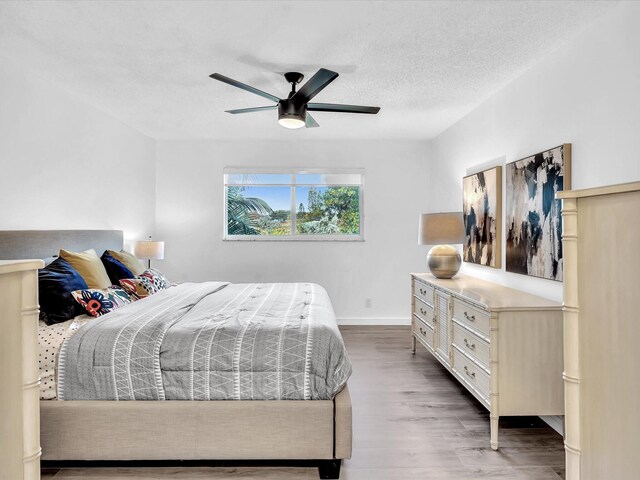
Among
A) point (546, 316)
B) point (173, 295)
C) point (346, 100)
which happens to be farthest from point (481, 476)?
point (346, 100)

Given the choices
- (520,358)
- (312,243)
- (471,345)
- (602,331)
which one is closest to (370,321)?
(312,243)

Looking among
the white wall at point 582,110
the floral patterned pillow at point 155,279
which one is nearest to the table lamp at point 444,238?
the white wall at point 582,110

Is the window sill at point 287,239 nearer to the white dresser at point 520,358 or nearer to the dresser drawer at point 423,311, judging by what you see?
the dresser drawer at point 423,311

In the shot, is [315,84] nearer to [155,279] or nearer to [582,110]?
[582,110]

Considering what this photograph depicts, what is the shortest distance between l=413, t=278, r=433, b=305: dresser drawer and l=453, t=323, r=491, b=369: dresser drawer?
2.14 ft

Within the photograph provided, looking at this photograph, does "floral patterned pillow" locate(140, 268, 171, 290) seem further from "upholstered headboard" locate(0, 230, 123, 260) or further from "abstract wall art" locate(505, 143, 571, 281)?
"abstract wall art" locate(505, 143, 571, 281)

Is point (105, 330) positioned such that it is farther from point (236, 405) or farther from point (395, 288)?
point (395, 288)

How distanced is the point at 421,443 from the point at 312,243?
3.42 metres

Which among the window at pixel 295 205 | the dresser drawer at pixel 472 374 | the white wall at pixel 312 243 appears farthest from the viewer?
the window at pixel 295 205

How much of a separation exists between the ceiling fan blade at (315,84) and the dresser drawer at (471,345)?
1.91m

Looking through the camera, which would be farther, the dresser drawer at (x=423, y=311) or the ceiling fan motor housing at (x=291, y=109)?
the dresser drawer at (x=423, y=311)

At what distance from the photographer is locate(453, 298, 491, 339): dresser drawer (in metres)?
2.54

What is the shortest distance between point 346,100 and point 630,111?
7.50 ft

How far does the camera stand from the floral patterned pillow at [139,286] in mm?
3248
